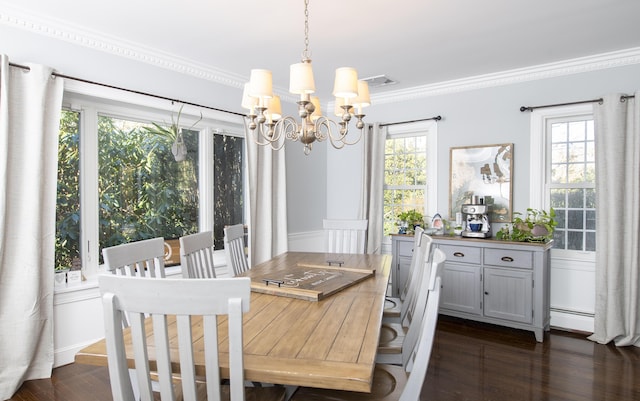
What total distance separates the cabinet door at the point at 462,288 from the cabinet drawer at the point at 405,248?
431 millimetres

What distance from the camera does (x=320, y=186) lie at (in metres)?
5.32

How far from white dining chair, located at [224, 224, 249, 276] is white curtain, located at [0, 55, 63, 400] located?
4.06 ft

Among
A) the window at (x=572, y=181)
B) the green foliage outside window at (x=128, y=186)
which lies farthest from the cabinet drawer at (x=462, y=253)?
A: the green foliage outside window at (x=128, y=186)

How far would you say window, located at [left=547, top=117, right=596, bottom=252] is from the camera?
3742 millimetres

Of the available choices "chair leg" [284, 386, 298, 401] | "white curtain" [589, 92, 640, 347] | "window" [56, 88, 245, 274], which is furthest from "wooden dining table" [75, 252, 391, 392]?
"white curtain" [589, 92, 640, 347]

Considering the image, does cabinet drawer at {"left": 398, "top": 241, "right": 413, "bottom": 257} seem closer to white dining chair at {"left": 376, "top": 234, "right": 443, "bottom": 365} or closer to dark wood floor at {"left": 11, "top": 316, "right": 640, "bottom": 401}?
dark wood floor at {"left": 11, "top": 316, "right": 640, "bottom": 401}

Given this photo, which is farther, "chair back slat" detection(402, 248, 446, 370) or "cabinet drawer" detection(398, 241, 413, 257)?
"cabinet drawer" detection(398, 241, 413, 257)

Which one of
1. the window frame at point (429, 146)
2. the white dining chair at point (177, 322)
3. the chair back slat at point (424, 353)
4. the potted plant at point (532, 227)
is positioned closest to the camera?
the white dining chair at point (177, 322)

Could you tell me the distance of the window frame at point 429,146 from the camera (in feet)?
14.8

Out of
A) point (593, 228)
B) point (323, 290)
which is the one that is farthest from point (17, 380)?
point (593, 228)

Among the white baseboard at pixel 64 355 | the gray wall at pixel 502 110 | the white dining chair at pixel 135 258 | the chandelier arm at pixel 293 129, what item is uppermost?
the gray wall at pixel 502 110

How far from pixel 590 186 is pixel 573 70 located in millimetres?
1127

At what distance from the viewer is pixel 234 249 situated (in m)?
2.96

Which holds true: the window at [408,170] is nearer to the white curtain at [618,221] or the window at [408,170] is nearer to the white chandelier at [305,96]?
the white curtain at [618,221]
